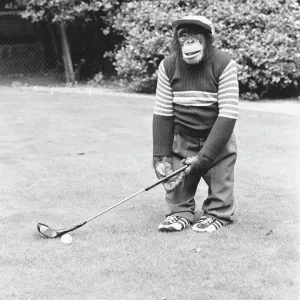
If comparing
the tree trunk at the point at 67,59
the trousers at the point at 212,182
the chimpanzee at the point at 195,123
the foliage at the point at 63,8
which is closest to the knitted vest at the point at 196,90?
the chimpanzee at the point at 195,123

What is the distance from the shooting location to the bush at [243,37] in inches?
406

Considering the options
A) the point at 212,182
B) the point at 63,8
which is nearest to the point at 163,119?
the point at 212,182

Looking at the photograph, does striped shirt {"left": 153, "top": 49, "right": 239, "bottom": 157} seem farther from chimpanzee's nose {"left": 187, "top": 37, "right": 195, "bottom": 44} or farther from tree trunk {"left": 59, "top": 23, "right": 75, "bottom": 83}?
tree trunk {"left": 59, "top": 23, "right": 75, "bottom": 83}

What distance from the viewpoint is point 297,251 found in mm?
4406

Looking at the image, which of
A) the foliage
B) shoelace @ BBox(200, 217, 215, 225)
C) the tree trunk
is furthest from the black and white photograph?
the tree trunk

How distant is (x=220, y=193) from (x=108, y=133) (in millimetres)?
3597

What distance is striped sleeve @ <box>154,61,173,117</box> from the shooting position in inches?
189

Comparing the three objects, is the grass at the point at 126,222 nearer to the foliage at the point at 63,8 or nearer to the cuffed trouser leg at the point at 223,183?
the cuffed trouser leg at the point at 223,183

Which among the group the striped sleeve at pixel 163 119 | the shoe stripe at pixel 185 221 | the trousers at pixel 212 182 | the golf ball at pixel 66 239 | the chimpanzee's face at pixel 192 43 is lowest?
the shoe stripe at pixel 185 221

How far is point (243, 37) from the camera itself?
33.9ft

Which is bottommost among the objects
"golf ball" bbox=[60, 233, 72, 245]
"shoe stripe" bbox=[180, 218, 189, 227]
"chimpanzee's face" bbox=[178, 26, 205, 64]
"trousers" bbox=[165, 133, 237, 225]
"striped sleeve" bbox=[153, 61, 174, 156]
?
"shoe stripe" bbox=[180, 218, 189, 227]

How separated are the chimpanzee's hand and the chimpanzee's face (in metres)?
0.60

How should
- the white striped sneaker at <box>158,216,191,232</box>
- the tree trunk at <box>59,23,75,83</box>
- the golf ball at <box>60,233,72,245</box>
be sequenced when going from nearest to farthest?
1. the golf ball at <box>60,233,72,245</box>
2. the white striped sneaker at <box>158,216,191,232</box>
3. the tree trunk at <box>59,23,75,83</box>

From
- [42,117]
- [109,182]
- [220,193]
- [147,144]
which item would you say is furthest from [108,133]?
[220,193]
